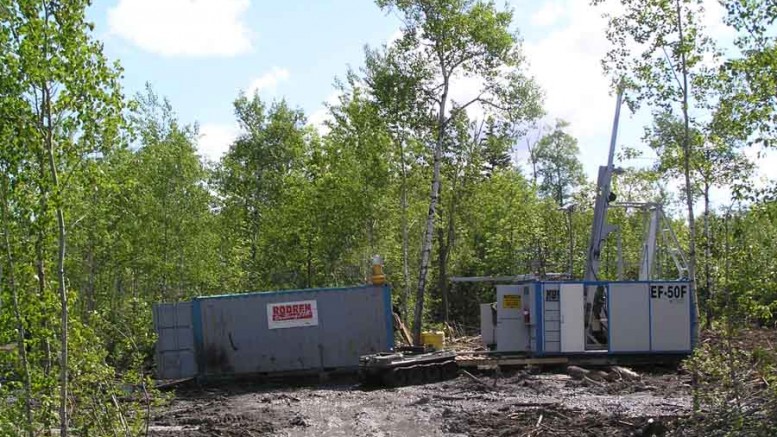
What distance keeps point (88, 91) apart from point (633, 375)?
14.5 meters

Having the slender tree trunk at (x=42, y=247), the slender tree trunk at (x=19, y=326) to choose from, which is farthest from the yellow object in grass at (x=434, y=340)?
the slender tree trunk at (x=19, y=326)

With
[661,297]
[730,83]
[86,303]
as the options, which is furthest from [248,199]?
[730,83]

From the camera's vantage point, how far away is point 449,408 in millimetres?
16547

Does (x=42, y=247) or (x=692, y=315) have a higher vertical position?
(x=42, y=247)

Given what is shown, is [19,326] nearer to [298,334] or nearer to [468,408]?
[468,408]

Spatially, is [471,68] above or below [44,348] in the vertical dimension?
above

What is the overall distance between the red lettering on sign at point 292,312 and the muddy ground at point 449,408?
182 cm

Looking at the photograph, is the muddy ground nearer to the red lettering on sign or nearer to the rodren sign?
the rodren sign

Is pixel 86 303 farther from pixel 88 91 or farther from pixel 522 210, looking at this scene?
pixel 88 91

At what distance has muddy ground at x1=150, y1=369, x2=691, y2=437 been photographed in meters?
14.0

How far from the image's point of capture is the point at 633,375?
2006 centimetres

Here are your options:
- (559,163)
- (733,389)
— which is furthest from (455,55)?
(559,163)

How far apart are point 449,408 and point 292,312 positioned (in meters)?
7.10

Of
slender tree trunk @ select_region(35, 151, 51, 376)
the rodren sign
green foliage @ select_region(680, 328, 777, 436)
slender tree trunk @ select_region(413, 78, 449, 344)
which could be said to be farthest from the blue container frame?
slender tree trunk @ select_region(35, 151, 51, 376)
